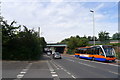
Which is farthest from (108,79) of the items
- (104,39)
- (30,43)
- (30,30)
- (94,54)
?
(104,39)

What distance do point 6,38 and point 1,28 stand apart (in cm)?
200

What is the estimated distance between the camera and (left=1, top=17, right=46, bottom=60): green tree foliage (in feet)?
104

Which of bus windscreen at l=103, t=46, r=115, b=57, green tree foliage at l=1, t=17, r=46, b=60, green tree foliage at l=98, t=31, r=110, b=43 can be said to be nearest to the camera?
bus windscreen at l=103, t=46, r=115, b=57

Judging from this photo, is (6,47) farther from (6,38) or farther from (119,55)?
(119,55)

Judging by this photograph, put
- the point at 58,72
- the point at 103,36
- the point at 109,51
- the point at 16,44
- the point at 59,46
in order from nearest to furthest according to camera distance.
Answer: the point at 58,72, the point at 109,51, the point at 16,44, the point at 103,36, the point at 59,46

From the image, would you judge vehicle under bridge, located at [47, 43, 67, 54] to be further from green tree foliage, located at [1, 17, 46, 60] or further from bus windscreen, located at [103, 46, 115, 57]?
bus windscreen, located at [103, 46, 115, 57]

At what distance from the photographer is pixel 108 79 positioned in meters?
10.6

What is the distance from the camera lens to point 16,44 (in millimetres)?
33094

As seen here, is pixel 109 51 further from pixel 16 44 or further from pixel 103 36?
pixel 103 36

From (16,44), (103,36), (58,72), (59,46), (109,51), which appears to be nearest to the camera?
(58,72)

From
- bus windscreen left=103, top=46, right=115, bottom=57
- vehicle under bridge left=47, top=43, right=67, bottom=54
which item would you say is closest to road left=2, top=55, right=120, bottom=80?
bus windscreen left=103, top=46, right=115, bottom=57

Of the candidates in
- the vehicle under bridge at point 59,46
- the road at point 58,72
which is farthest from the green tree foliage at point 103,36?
the road at point 58,72

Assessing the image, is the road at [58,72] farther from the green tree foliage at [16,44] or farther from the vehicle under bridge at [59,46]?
the vehicle under bridge at [59,46]

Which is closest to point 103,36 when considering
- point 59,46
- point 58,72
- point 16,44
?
point 59,46
